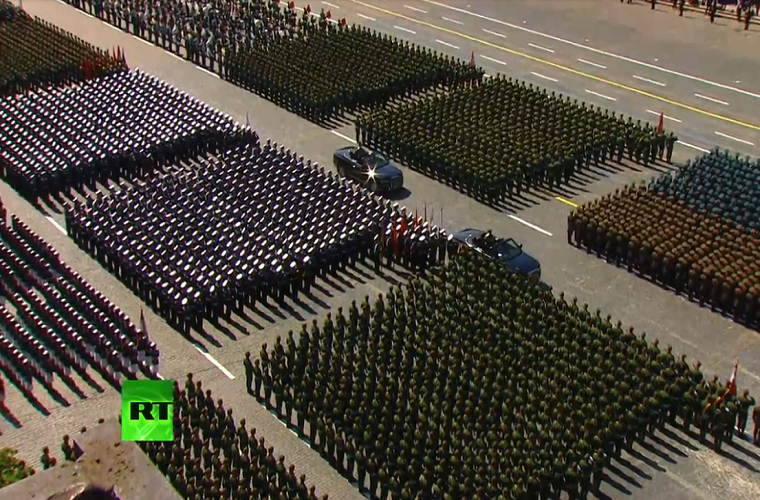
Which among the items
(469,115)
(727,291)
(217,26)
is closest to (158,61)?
(217,26)

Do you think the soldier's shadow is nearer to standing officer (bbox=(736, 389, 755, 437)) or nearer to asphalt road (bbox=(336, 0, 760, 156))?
standing officer (bbox=(736, 389, 755, 437))

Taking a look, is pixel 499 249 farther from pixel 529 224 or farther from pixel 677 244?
pixel 677 244

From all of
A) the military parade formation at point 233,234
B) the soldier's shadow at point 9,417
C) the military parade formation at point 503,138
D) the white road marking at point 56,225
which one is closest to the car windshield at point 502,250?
the military parade formation at point 233,234

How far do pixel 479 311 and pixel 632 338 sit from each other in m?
4.24

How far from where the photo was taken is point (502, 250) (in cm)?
3064

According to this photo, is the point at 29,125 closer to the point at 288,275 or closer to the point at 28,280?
the point at 28,280

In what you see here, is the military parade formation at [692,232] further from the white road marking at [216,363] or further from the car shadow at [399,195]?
the white road marking at [216,363]

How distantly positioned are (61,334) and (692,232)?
764 inches

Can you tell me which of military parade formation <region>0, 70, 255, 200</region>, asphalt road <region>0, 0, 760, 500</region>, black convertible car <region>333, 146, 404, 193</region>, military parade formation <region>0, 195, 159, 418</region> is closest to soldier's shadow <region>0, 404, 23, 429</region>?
asphalt road <region>0, 0, 760, 500</region>

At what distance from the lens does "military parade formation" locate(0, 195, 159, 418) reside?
26562mm

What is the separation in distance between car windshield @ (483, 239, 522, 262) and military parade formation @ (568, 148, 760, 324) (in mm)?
2995

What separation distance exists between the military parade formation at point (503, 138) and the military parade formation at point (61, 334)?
13801 millimetres

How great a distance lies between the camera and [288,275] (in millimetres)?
30078

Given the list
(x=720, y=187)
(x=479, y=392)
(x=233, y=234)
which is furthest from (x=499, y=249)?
(x=720, y=187)
